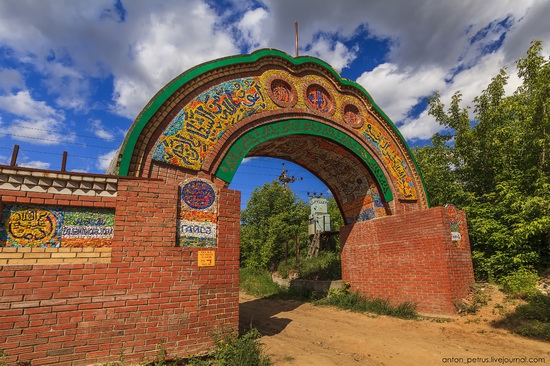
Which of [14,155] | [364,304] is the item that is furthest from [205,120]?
[364,304]

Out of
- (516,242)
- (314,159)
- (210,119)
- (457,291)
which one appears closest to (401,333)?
(457,291)

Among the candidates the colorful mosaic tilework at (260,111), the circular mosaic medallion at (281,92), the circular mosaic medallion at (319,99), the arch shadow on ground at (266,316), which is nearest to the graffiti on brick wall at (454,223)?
the colorful mosaic tilework at (260,111)

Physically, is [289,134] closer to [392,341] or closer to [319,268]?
[392,341]

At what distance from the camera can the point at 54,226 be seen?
4688mm

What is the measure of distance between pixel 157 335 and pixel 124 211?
6.21 feet

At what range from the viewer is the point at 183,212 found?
5613mm

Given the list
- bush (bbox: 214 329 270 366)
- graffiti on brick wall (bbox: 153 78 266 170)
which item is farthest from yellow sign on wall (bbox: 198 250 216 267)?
graffiti on brick wall (bbox: 153 78 266 170)

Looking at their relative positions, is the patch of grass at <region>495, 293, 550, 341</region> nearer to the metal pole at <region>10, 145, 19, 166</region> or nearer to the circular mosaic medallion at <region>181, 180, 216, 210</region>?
the circular mosaic medallion at <region>181, 180, 216, 210</region>

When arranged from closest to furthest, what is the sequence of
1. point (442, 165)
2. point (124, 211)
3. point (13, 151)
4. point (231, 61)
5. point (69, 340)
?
point (69, 340)
point (13, 151)
point (124, 211)
point (231, 61)
point (442, 165)

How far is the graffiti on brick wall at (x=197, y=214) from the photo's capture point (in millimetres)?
5562

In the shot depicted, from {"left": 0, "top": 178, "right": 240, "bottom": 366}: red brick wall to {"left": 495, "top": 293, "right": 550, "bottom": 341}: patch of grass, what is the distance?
5.39 metres

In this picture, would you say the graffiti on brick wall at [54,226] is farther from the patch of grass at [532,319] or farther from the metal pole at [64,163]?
the patch of grass at [532,319]

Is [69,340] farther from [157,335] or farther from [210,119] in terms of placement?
[210,119]

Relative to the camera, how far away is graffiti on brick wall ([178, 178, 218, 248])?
5.56m
